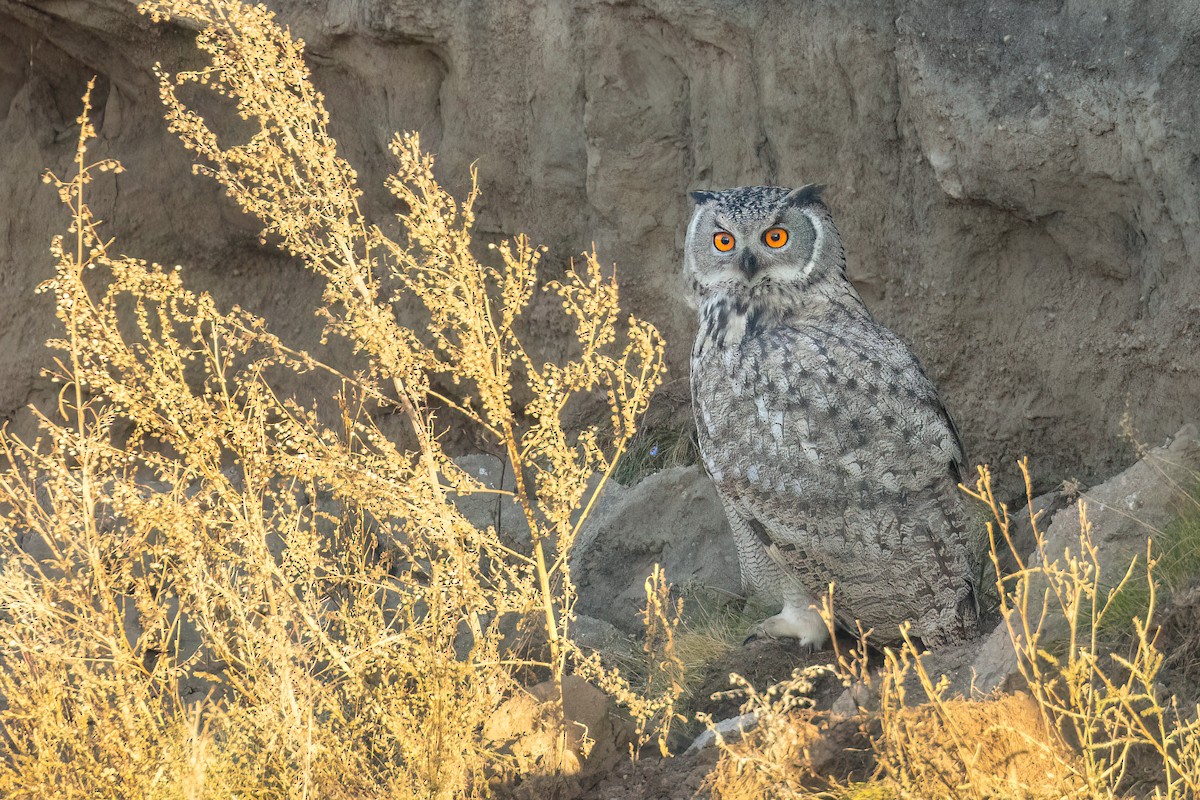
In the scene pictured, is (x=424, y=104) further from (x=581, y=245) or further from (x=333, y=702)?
(x=333, y=702)

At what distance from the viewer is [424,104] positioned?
6.54m

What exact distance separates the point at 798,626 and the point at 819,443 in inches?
28.5

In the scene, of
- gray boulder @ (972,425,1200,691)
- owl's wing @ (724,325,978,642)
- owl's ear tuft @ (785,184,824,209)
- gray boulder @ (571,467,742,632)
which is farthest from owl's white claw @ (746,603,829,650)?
owl's ear tuft @ (785,184,824,209)

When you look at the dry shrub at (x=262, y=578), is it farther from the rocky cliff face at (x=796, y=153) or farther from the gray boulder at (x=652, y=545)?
the rocky cliff face at (x=796, y=153)

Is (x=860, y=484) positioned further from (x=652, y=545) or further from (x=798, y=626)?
(x=652, y=545)

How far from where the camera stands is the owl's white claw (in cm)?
453

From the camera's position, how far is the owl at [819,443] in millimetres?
4223

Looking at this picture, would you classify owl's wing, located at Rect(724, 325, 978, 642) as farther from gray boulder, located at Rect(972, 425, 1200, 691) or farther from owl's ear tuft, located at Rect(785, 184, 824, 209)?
owl's ear tuft, located at Rect(785, 184, 824, 209)

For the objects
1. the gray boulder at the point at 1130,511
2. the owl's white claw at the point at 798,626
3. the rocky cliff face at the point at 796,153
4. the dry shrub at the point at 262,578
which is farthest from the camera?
the rocky cliff face at the point at 796,153

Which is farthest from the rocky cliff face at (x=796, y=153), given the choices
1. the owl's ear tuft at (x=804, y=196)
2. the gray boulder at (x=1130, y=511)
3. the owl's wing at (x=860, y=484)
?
the owl's wing at (x=860, y=484)

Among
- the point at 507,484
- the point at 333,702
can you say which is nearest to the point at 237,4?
the point at 333,702

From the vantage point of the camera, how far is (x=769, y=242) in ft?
15.1

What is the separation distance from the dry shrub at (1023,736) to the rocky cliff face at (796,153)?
6.81 feet

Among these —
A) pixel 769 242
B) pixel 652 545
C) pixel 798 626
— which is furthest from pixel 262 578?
pixel 652 545
